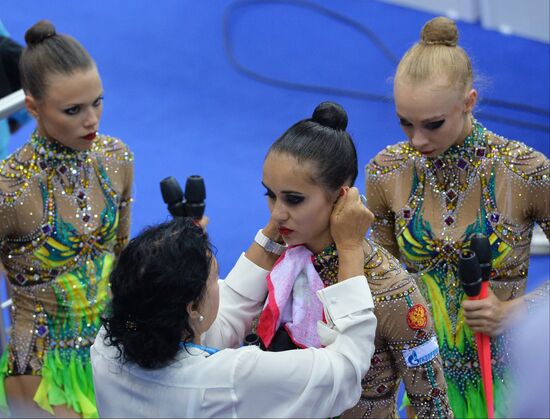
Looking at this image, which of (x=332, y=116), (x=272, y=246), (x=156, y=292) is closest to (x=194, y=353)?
(x=156, y=292)

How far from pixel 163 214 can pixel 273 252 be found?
9.13 feet

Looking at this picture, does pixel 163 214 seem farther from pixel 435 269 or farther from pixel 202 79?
pixel 435 269

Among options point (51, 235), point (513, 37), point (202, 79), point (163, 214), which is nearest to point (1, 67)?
point (51, 235)

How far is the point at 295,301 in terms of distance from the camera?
2.00m

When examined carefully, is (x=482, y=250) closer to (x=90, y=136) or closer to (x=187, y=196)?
(x=187, y=196)

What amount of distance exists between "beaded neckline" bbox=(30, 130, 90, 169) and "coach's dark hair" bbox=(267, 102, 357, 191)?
89 centimetres

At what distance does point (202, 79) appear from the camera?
20.4 feet

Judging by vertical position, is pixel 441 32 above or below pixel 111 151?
above

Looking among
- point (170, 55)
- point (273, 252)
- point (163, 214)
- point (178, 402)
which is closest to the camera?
point (178, 402)

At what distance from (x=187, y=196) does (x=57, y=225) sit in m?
0.37

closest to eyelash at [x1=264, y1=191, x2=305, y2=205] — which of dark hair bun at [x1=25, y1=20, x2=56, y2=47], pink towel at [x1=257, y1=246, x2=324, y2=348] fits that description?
pink towel at [x1=257, y1=246, x2=324, y2=348]

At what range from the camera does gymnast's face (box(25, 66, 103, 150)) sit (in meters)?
2.59

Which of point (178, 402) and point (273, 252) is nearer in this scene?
point (178, 402)

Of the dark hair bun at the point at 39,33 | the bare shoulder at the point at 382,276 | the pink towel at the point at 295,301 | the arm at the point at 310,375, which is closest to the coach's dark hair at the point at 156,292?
the arm at the point at 310,375
